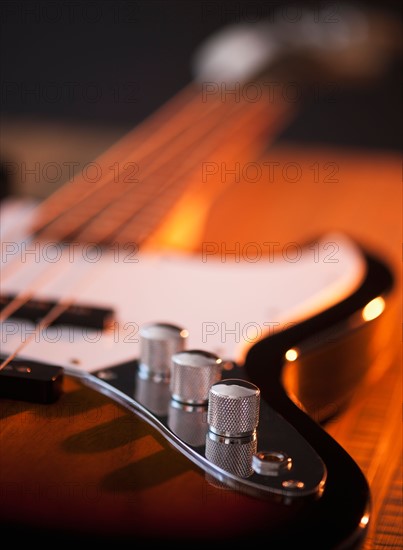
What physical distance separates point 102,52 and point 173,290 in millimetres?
1611

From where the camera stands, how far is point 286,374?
0.72 meters

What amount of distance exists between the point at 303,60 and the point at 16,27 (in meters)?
0.98

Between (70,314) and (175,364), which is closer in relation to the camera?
(175,364)

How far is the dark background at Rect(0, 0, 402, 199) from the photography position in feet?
7.43

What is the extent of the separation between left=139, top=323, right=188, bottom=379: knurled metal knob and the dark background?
1544mm

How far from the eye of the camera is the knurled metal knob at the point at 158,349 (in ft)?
2.16

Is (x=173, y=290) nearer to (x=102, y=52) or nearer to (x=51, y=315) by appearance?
(x=51, y=315)

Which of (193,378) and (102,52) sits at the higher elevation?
(102,52)

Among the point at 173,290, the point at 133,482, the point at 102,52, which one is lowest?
the point at 133,482

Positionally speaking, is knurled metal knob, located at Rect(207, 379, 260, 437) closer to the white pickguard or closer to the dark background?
the white pickguard

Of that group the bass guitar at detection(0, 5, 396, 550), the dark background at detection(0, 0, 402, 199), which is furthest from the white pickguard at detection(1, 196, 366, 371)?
the dark background at detection(0, 0, 402, 199)

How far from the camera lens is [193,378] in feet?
1.99

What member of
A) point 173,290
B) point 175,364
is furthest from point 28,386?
point 173,290

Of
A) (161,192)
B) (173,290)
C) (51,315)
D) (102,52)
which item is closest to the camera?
(51,315)
